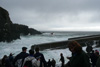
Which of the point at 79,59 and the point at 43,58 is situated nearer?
the point at 79,59

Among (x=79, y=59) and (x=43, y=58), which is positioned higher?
(x=79, y=59)

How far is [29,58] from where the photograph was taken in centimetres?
399

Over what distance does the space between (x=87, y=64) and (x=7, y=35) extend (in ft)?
129

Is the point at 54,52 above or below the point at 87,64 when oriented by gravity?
below

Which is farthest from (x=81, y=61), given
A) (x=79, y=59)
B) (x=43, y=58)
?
(x=43, y=58)

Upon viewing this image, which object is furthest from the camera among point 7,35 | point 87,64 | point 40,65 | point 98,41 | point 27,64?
point 7,35

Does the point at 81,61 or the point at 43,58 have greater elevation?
the point at 81,61

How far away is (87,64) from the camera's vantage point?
2588 millimetres

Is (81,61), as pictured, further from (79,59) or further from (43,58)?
(43,58)

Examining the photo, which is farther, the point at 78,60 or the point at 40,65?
the point at 40,65

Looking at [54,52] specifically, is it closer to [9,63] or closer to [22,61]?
[9,63]

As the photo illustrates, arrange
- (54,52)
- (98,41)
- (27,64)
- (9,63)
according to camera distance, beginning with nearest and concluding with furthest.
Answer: (27,64) < (9,63) < (54,52) < (98,41)

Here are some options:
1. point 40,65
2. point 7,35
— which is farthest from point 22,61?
point 7,35

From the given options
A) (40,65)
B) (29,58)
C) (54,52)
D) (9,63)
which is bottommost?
(54,52)
